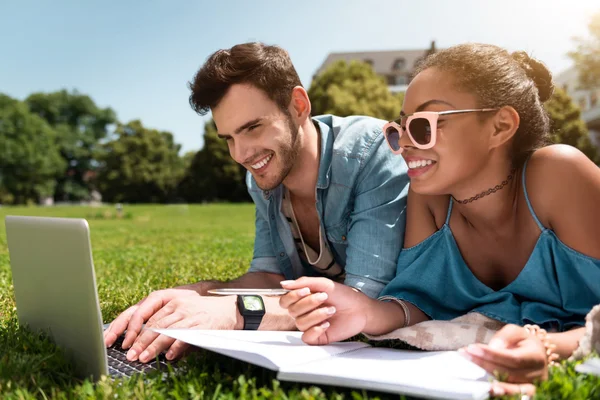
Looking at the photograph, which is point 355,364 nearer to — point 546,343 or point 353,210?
point 546,343

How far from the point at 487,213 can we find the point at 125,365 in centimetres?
169

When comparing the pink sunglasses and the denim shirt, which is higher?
the pink sunglasses

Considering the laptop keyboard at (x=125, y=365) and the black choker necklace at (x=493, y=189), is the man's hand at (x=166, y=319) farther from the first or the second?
the black choker necklace at (x=493, y=189)

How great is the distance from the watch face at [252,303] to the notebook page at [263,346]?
0.23m

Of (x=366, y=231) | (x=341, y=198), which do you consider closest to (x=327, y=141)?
(x=341, y=198)

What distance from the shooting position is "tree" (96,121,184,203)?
5759 cm

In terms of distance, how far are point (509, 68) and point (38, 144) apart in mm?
62181

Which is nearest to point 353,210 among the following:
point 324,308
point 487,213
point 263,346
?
point 487,213

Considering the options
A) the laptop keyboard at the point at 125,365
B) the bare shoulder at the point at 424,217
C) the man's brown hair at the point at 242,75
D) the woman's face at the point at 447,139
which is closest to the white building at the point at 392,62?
the man's brown hair at the point at 242,75

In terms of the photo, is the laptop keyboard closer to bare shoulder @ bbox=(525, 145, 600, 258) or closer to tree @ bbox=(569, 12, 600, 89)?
bare shoulder @ bbox=(525, 145, 600, 258)

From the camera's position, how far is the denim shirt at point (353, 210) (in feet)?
9.08

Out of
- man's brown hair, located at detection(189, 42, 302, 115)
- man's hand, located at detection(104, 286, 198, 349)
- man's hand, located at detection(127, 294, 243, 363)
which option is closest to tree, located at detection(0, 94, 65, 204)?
man's brown hair, located at detection(189, 42, 302, 115)

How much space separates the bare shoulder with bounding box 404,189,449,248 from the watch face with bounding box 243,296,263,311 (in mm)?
776

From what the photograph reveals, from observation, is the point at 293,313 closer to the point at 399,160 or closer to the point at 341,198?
the point at 341,198
